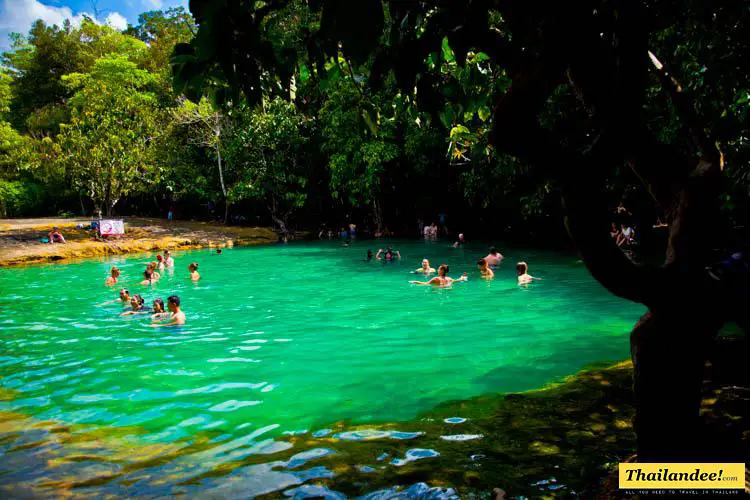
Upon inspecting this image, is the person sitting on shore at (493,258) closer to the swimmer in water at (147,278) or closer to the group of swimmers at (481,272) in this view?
the group of swimmers at (481,272)

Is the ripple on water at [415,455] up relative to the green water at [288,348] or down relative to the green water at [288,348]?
up

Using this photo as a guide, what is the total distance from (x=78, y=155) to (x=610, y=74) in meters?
35.1

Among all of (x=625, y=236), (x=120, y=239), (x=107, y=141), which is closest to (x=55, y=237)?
(x=120, y=239)

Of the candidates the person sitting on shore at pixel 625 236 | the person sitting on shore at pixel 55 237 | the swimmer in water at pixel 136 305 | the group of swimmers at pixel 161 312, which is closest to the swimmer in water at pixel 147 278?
the group of swimmers at pixel 161 312

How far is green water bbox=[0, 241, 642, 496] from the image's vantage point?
7.64 meters

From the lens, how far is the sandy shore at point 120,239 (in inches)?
1104

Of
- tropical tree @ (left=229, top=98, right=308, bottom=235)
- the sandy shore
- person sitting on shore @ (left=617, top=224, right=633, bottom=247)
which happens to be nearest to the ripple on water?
person sitting on shore @ (left=617, top=224, right=633, bottom=247)

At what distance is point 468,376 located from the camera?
8914 millimetres

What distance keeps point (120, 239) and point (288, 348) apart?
26193 mm

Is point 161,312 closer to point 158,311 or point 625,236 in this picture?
point 158,311

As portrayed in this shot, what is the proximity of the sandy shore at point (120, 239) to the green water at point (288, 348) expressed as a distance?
829 cm

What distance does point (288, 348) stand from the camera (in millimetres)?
11117

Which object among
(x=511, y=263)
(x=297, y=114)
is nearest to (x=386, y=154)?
(x=297, y=114)

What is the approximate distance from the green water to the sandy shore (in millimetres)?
8290
